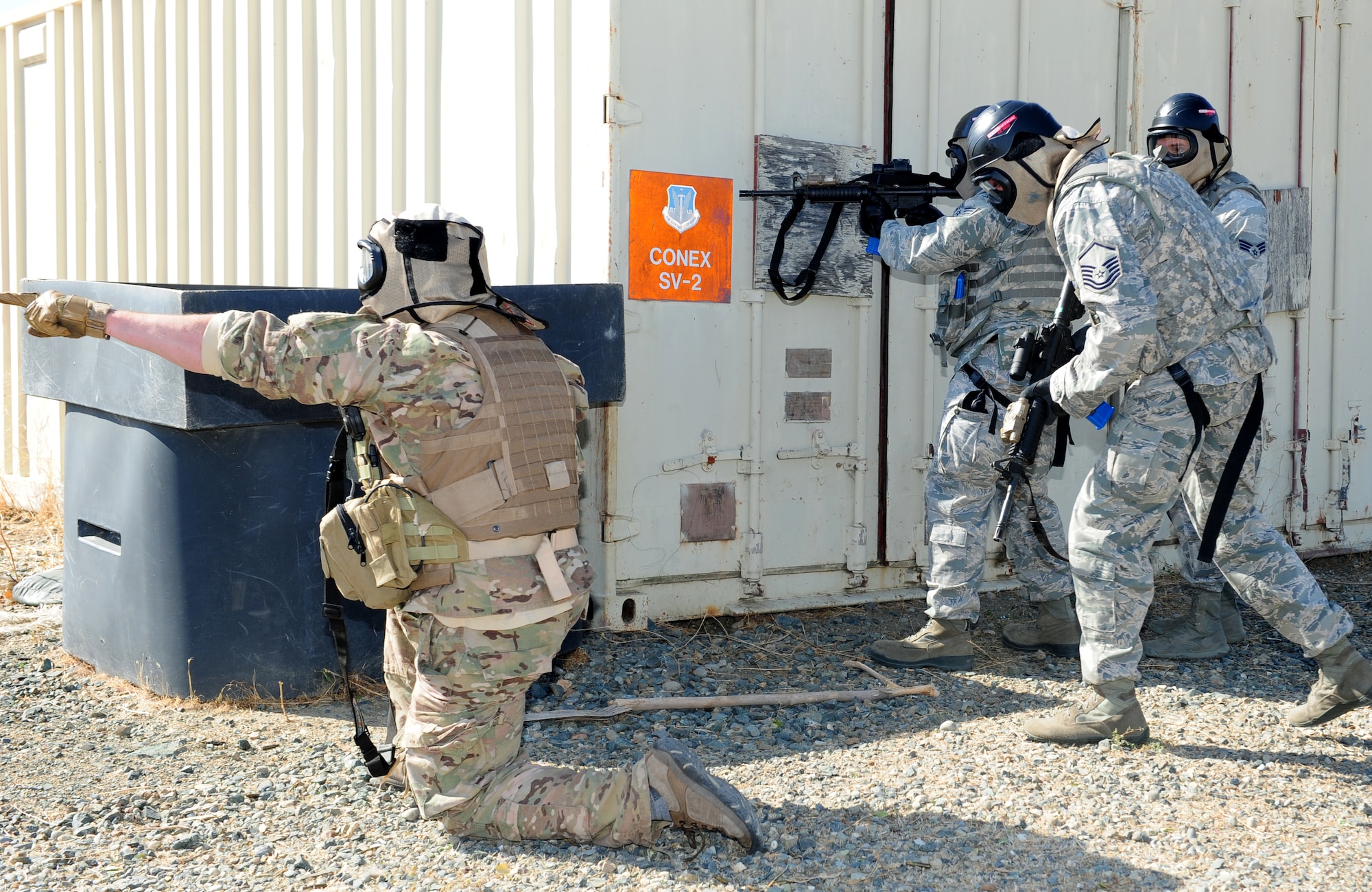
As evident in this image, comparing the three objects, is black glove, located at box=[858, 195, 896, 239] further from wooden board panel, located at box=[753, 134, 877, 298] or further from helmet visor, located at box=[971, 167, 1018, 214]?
helmet visor, located at box=[971, 167, 1018, 214]

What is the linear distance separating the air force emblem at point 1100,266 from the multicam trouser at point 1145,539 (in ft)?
1.26

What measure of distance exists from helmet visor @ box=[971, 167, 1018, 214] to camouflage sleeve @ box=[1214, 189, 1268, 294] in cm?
87

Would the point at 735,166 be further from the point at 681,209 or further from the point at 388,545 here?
the point at 388,545

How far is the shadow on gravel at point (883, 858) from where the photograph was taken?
2777 mm

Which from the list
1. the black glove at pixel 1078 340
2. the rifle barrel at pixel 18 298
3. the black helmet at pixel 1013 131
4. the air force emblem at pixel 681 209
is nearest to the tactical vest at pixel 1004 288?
the black glove at pixel 1078 340

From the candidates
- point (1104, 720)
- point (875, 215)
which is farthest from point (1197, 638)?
point (875, 215)

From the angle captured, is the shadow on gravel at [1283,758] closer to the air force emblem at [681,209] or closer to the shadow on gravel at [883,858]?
the shadow on gravel at [883,858]

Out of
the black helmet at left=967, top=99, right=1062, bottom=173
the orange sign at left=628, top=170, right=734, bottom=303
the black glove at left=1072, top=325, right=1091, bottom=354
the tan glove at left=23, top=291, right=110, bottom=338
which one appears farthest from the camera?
the orange sign at left=628, top=170, right=734, bottom=303

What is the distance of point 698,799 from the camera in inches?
110

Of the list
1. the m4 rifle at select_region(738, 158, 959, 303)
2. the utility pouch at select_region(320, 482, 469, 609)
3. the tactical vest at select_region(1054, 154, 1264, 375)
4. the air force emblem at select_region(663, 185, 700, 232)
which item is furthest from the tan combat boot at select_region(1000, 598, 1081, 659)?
the utility pouch at select_region(320, 482, 469, 609)

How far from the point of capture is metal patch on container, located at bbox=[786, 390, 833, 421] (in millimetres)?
5027

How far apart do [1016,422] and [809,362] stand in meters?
1.55

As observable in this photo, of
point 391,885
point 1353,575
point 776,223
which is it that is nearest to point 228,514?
point 391,885

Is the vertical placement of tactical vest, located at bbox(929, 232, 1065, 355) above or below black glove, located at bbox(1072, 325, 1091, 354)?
above
